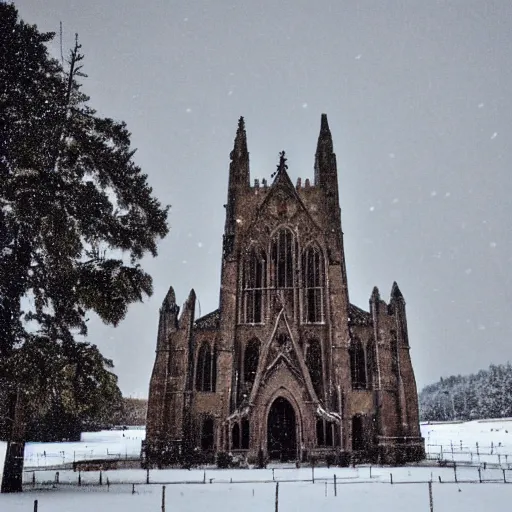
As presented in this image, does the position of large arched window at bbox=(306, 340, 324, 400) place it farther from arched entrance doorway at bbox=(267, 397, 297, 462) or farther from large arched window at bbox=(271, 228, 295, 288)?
large arched window at bbox=(271, 228, 295, 288)

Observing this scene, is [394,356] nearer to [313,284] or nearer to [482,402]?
[313,284]

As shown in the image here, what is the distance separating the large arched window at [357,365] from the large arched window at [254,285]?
6.57 m

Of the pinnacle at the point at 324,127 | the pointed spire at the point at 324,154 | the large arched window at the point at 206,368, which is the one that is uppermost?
the pinnacle at the point at 324,127

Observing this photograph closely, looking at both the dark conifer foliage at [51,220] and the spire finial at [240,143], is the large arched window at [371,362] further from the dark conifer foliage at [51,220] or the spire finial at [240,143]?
the dark conifer foliage at [51,220]

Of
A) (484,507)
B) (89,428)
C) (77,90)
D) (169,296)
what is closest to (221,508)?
(484,507)

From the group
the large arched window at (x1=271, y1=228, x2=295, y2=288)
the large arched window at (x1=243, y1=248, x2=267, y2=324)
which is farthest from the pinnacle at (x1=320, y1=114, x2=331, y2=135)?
the large arched window at (x1=243, y1=248, x2=267, y2=324)

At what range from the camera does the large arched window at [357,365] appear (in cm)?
3209

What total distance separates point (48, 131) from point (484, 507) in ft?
50.9

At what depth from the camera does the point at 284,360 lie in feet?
99.8

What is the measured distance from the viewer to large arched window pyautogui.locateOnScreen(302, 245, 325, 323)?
111ft

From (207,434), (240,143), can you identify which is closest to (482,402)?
(240,143)

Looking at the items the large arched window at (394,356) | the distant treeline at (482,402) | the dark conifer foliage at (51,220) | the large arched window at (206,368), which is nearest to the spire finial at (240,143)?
the large arched window at (206,368)

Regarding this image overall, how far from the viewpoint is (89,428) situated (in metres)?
82.6

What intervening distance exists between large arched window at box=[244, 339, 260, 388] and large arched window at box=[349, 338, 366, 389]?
20.9 feet
